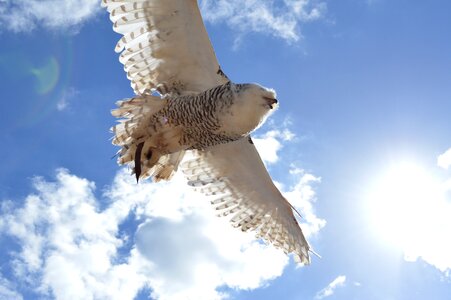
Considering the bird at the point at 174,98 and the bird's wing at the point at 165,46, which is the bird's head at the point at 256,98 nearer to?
the bird at the point at 174,98

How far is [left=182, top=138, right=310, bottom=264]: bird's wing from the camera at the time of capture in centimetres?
1007

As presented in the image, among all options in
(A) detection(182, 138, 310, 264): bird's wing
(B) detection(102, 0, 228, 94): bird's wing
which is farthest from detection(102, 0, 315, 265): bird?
(A) detection(182, 138, 310, 264): bird's wing

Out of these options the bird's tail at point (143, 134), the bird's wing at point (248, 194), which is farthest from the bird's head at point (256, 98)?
the bird's wing at point (248, 194)

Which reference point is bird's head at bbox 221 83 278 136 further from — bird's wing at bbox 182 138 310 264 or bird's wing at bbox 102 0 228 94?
bird's wing at bbox 182 138 310 264

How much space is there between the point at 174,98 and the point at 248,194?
8.58ft

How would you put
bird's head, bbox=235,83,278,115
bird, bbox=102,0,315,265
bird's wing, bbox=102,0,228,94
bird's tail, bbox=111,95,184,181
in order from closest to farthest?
1. bird's head, bbox=235,83,278,115
2. bird, bbox=102,0,315,265
3. bird's wing, bbox=102,0,228,94
4. bird's tail, bbox=111,95,184,181

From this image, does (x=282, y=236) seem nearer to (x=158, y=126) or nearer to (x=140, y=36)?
(x=158, y=126)

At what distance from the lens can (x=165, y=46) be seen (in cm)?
860

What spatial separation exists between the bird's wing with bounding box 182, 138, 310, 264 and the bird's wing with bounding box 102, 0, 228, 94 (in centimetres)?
154

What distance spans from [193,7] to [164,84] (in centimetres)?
132

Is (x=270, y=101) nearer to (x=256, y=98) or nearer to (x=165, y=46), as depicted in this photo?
(x=256, y=98)

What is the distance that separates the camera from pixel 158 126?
27.8 feet

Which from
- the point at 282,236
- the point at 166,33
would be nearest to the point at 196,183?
the point at 282,236

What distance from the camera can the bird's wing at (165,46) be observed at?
26.7ft
